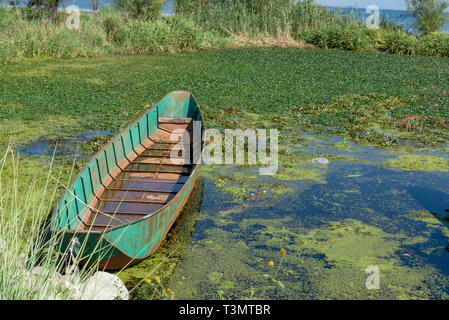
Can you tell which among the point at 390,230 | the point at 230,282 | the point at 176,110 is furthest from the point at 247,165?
the point at 230,282

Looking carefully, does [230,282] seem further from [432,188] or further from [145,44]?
[145,44]

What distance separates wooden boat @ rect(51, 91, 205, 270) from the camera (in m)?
4.85

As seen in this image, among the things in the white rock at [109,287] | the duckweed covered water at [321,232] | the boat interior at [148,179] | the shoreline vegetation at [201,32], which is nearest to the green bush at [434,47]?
the shoreline vegetation at [201,32]

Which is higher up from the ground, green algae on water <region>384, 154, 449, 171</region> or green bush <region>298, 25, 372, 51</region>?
green bush <region>298, 25, 372, 51</region>

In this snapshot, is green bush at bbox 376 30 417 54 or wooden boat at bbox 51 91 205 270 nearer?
wooden boat at bbox 51 91 205 270

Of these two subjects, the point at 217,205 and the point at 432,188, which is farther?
the point at 432,188

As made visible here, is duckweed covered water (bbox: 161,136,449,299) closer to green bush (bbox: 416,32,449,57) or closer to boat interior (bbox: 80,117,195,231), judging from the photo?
boat interior (bbox: 80,117,195,231)

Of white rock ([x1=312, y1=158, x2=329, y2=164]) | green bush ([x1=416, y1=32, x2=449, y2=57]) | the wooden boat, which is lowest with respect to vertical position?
white rock ([x1=312, y1=158, x2=329, y2=164])

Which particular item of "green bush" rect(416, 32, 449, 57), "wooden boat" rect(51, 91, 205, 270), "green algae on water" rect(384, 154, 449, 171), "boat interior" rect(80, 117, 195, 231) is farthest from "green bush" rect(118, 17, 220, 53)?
"green algae on water" rect(384, 154, 449, 171)

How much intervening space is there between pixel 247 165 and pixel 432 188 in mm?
3203

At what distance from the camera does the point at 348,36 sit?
24.8 metres

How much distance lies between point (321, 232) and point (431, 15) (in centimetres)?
2665

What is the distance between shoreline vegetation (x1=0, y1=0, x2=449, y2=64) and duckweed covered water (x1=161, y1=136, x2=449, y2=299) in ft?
43.0

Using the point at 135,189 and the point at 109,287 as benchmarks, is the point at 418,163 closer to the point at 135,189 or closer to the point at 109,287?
the point at 135,189
